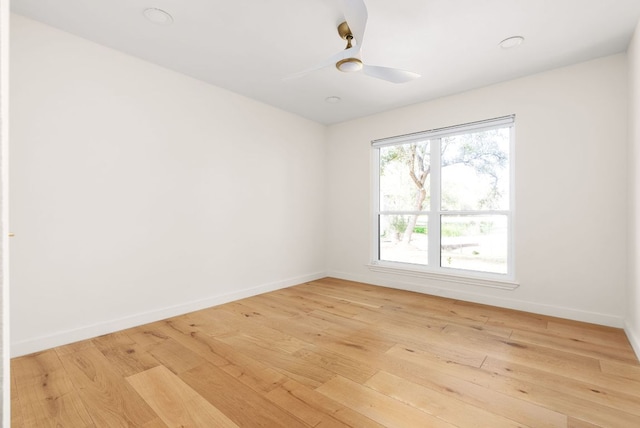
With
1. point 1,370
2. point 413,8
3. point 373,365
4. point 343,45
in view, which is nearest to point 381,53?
point 343,45

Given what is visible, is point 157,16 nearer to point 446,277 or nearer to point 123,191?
point 123,191

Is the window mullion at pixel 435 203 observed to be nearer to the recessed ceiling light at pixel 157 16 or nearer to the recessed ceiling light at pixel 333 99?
the recessed ceiling light at pixel 333 99

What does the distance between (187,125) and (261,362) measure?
2412 mm

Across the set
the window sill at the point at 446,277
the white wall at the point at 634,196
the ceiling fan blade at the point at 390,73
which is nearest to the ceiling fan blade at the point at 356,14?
the ceiling fan blade at the point at 390,73

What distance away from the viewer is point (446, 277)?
3.66 m

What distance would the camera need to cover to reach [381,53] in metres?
2.67

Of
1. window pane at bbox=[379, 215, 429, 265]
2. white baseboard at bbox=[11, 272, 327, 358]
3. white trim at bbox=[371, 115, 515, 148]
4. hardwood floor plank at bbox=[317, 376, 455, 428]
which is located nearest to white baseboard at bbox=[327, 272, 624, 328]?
window pane at bbox=[379, 215, 429, 265]

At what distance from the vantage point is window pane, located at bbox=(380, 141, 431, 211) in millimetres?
3961

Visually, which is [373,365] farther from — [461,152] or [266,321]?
[461,152]

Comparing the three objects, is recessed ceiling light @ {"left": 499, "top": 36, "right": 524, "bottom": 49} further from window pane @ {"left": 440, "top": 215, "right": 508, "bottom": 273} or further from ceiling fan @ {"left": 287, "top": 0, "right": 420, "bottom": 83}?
window pane @ {"left": 440, "top": 215, "right": 508, "bottom": 273}

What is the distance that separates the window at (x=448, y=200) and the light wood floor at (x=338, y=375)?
864mm

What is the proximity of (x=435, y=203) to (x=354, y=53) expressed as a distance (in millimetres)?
2336

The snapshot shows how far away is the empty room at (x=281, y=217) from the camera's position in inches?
69.2

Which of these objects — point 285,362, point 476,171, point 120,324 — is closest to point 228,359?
point 285,362
